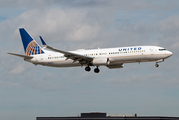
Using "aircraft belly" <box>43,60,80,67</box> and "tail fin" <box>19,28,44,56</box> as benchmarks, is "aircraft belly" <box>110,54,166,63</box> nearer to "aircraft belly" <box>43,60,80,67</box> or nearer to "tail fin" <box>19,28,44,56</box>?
"aircraft belly" <box>43,60,80,67</box>

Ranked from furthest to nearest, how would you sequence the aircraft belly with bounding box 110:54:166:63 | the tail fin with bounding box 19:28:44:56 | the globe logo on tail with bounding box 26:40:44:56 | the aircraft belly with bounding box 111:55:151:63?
1. the tail fin with bounding box 19:28:44:56
2. the globe logo on tail with bounding box 26:40:44:56
3. the aircraft belly with bounding box 111:55:151:63
4. the aircraft belly with bounding box 110:54:166:63

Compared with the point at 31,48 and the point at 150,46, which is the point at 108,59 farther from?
the point at 31,48

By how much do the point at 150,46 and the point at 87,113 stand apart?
26.3m

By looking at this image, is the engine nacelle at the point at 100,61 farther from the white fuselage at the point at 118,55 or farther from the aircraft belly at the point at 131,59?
the aircraft belly at the point at 131,59

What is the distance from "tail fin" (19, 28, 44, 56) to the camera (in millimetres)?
82062

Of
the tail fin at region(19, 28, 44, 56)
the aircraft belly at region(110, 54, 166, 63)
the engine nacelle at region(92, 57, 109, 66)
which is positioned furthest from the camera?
the tail fin at region(19, 28, 44, 56)

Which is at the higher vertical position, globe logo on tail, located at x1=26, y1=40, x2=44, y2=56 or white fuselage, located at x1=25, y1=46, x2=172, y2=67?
globe logo on tail, located at x1=26, y1=40, x2=44, y2=56

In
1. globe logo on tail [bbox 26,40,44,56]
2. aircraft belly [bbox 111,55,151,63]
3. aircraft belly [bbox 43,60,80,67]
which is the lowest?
aircraft belly [bbox 111,55,151,63]

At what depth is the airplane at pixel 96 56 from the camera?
69750 millimetres

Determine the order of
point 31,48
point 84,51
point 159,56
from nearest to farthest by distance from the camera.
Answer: point 159,56, point 84,51, point 31,48

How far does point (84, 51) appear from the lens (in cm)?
7594

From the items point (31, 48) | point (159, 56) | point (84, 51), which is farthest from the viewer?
point (31, 48)

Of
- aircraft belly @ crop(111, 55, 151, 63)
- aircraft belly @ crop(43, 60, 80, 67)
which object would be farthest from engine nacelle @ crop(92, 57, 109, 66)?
aircraft belly @ crop(43, 60, 80, 67)

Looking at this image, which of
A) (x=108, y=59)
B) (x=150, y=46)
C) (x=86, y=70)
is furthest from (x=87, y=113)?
(x=150, y=46)
